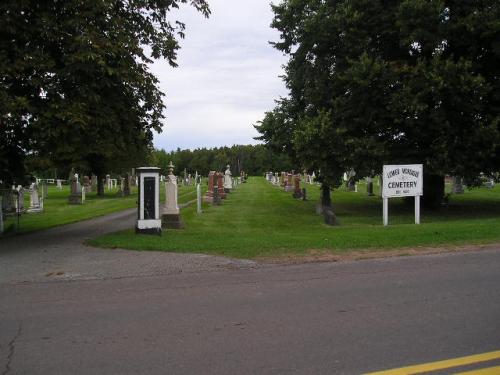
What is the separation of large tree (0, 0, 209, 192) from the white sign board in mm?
7593

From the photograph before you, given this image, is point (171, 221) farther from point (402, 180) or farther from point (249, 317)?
point (249, 317)

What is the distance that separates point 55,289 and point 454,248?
25.6 ft

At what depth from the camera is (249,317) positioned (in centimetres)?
601

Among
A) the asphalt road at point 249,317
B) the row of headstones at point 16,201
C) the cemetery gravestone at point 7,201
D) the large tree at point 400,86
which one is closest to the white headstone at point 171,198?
the large tree at point 400,86

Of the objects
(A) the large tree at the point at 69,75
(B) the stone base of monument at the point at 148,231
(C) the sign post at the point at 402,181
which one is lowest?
(B) the stone base of monument at the point at 148,231

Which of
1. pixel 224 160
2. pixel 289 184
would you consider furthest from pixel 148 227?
pixel 224 160

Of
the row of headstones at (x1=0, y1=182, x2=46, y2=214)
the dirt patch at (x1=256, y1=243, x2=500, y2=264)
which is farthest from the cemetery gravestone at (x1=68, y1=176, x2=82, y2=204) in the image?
the dirt patch at (x1=256, y1=243, x2=500, y2=264)

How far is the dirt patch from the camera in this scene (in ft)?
32.5

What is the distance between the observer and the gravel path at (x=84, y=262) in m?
8.99

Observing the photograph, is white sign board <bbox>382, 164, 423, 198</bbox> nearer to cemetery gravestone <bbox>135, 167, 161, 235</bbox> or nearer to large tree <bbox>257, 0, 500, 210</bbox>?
large tree <bbox>257, 0, 500, 210</bbox>

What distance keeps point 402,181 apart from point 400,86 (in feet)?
18.1

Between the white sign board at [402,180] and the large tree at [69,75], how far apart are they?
7.59 metres

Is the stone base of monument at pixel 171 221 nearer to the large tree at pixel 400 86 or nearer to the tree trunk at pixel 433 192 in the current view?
the large tree at pixel 400 86

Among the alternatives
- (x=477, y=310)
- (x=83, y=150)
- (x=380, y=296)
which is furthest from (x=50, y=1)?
(x=477, y=310)
